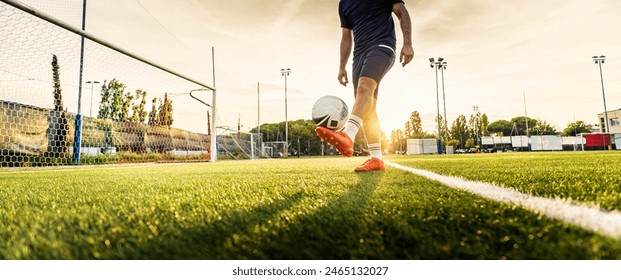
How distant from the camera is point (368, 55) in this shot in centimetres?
319

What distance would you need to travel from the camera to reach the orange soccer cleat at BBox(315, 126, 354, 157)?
105 inches

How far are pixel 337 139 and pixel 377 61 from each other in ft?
3.12

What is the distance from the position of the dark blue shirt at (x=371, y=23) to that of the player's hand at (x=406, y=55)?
9.2 inches

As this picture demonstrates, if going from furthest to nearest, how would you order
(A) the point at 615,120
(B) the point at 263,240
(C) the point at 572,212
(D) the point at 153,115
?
(A) the point at 615,120
(D) the point at 153,115
(C) the point at 572,212
(B) the point at 263,240

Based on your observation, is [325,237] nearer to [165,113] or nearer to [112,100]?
[165,113]

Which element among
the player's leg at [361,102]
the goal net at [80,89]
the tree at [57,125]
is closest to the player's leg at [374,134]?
the player's leg at [361,102]

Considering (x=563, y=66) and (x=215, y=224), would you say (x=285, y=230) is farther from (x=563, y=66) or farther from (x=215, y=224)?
(x=563, y=66)

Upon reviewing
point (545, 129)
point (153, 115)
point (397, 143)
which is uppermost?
point (545, 129)

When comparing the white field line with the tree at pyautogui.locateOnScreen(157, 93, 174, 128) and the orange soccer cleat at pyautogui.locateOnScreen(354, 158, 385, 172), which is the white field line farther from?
the tree at pyautogui.locateOnScreen(157, 93, 174, 128)

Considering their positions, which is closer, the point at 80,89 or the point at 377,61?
the point at 377,61

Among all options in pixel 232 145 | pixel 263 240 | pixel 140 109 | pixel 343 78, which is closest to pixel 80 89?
pixel 140 109

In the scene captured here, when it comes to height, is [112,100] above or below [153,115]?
above

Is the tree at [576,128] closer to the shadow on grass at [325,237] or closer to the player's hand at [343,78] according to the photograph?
the player's hand at [343,78]

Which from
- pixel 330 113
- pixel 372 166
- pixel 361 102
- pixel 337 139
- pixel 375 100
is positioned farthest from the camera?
pixel 375 100
